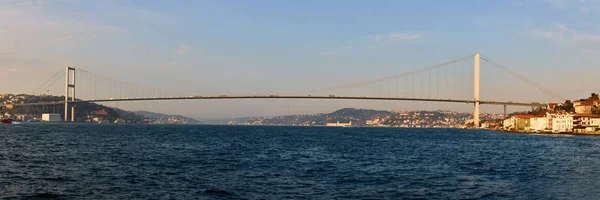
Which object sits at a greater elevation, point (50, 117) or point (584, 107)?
point (584, 107)

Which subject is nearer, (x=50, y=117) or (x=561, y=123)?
(x=561, y=123)

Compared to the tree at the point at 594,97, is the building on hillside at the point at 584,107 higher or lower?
lower

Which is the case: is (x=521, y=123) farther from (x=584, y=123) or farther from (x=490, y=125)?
(x=490, y=125)

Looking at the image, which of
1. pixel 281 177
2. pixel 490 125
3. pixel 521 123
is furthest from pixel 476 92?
pixel 281 177

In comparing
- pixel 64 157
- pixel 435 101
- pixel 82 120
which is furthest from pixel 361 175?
pixel 82 120

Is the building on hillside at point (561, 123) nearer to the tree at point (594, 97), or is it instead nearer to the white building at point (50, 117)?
the tree at point (594, 97)

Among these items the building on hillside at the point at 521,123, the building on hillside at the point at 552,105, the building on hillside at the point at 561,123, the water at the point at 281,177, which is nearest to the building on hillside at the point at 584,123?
the building on hillside at the point at 561,123
